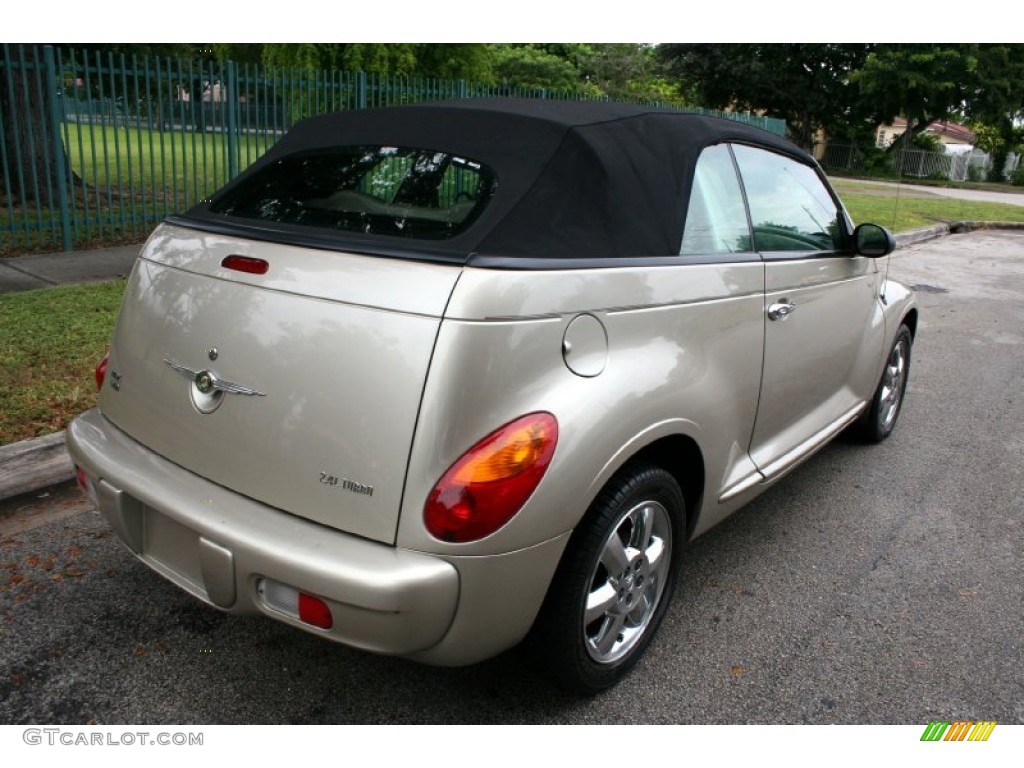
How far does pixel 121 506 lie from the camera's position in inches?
92.2

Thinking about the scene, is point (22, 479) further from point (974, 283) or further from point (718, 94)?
point (718, 94)

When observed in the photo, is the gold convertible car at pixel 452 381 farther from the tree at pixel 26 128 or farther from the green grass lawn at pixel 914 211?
the green grass lawn at pixel 914 211

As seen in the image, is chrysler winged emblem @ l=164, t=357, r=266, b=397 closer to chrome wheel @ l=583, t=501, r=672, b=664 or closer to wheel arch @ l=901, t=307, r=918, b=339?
chrome wheel @ l=583, t=501, r=672, b=664

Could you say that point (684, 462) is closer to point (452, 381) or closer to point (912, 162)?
point (452, 381)

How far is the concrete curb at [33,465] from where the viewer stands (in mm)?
3566

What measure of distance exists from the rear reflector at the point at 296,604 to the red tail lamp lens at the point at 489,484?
333 mm

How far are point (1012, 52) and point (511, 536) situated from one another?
4233 centimetres

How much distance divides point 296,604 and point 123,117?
9218mm

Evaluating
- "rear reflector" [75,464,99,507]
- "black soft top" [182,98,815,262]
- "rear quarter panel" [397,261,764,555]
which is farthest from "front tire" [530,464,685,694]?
"rear reflector" [75,464,99,507]

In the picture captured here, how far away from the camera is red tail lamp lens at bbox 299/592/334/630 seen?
6.47ft

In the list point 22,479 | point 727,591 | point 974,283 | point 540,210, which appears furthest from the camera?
point 974,283

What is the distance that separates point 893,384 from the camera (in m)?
4.75

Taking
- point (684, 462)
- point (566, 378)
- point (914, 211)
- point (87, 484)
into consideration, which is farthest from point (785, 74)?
point (87, 484)
